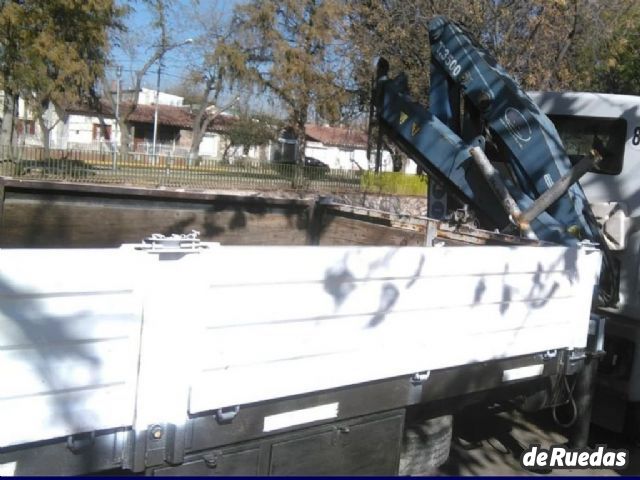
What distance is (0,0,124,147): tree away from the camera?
1942 centimetres

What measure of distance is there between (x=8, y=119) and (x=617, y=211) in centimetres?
2107

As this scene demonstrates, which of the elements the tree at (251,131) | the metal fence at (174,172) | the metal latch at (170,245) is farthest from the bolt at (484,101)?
the tree at (251,131)

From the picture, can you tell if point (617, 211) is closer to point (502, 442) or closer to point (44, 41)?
point (502, 442)

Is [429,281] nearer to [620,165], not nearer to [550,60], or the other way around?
[620,165]

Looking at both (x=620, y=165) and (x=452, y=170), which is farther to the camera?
(x=452, y=170)

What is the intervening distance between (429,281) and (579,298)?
1.26m

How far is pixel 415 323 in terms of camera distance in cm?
291

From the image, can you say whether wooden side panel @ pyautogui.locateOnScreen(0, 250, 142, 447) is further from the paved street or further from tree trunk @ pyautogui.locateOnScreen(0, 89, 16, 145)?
tree trunk @ pyautogui.locateOnScreen(0, 89, 16, 145)

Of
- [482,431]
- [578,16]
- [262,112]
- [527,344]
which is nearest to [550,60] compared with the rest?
[578,16]

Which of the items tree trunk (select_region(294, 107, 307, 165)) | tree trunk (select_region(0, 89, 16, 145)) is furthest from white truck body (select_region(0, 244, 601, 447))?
tree trunk (select_region(294, 107, 307, 165))

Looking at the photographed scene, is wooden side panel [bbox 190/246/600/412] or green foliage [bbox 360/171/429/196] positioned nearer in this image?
wooden side panel [bbox 190/246/600/412]

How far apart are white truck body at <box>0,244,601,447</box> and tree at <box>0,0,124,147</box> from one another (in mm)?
19474

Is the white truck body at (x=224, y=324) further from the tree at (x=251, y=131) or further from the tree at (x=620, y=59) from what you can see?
the tree at (x=251, y=131)

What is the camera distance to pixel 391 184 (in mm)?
26375
